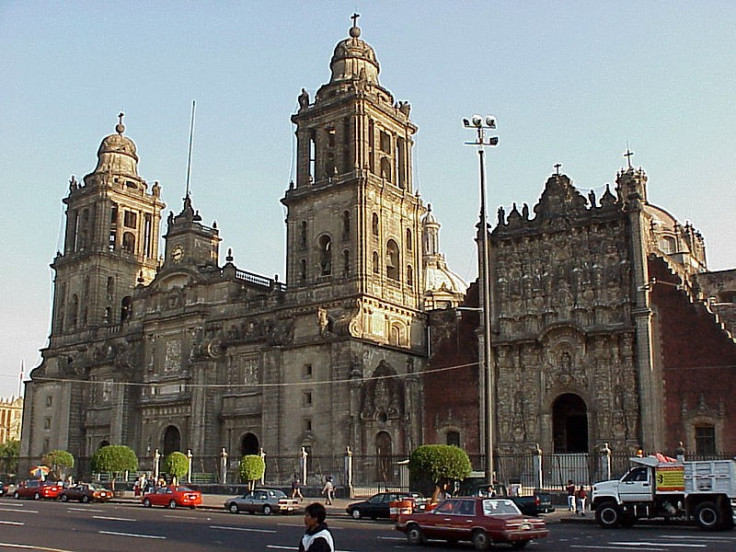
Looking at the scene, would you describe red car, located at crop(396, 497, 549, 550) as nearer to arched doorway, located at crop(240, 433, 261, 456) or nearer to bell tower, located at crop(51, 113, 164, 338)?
arched doorway, located at crop(240, 433, 261, 456)

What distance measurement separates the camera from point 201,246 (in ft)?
229

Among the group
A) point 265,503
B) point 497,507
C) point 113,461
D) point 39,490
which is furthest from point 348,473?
point 497,507

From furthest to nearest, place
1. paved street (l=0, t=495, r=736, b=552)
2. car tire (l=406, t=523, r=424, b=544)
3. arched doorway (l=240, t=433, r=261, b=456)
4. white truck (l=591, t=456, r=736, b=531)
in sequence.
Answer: arched doorway (l=240, t=433, r=261, b=456), white truck (l=591, t=456, r=736, b=531), car tire (l=406, t=523, r=424, b=544), paved street (l=0, t=495, r=736, b=552)

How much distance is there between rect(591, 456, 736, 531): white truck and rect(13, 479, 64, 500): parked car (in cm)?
3296

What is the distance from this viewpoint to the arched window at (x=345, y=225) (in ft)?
194

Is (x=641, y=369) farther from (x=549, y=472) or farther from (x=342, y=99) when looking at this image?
(x=342, y=99)

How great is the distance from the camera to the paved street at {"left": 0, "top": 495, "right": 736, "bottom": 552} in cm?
2142

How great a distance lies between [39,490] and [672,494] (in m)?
36.4

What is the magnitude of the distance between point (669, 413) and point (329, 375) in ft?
69.1

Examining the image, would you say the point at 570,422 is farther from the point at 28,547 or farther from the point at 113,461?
the point at 28,547

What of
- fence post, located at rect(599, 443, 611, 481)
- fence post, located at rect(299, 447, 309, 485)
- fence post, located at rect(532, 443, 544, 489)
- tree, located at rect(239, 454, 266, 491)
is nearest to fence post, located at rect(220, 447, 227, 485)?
fence post, located at rect(299, 447, 309, 485)

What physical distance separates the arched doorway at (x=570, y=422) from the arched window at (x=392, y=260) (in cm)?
1666

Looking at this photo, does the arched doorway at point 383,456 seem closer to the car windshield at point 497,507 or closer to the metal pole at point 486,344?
the metal pole at point 486,344

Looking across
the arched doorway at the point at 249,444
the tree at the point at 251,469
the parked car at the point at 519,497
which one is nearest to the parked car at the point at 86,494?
the tree at the point at 251,469
